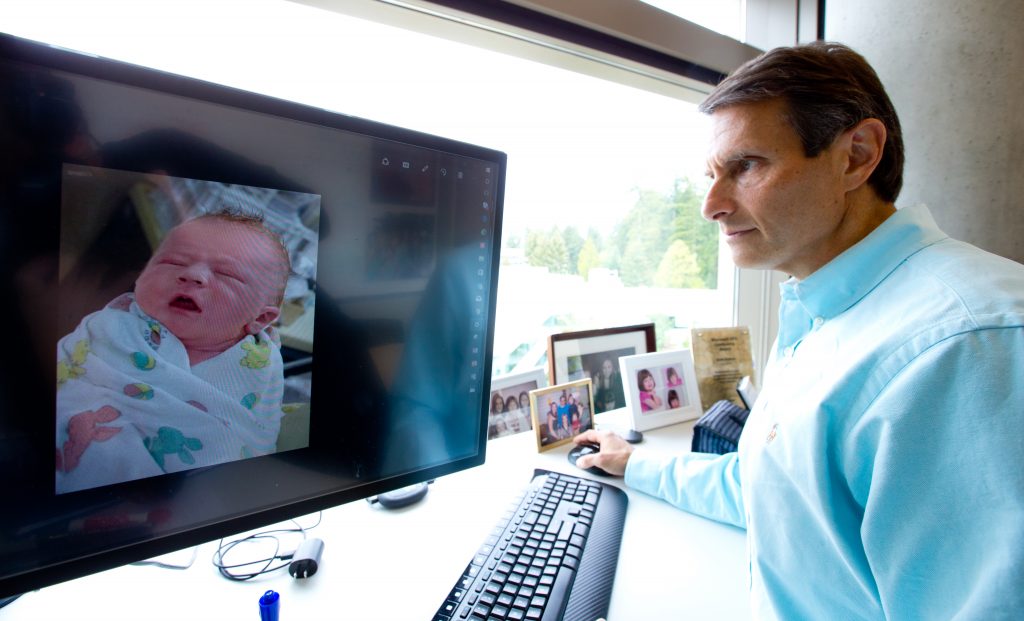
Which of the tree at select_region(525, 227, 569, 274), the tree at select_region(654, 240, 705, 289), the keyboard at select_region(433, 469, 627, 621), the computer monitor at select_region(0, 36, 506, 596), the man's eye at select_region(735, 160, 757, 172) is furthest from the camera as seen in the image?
the tree at select_region(654, 240, 705, 289)

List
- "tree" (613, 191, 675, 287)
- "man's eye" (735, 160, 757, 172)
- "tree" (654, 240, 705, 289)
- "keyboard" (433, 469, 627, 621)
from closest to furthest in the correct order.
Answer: "keyboard" (433, 469, 627, 621), "man's eye" (735, 160, 757, 172), "tree" (613, 191, 675, 287), "tree" (654, 240, 705, 289)

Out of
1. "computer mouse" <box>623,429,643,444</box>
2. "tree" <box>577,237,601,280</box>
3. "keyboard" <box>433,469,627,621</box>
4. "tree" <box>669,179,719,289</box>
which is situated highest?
"tree" <box>669,179,719,289</box>

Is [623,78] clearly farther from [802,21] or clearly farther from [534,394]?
[534,394]

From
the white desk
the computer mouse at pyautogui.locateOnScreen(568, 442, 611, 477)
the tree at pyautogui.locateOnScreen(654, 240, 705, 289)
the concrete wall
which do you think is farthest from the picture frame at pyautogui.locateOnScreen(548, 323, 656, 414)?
the concrete wall

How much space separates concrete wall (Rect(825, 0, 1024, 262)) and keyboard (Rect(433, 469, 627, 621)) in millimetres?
1112

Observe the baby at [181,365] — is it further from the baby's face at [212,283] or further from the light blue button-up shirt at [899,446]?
the light blue button-up shirt at [899,446]

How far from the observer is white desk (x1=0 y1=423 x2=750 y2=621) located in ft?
1.60

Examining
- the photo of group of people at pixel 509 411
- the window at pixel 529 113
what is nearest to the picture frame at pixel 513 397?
the photo of group of people at pixel 509 411

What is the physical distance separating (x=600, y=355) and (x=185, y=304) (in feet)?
3.08

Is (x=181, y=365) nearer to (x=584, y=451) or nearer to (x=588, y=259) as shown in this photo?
(x=584, y=451)

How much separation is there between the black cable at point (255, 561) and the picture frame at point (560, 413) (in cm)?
47

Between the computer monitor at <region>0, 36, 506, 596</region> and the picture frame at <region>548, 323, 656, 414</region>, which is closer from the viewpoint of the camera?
the computer monitor at <region>0, 36, 506, 596</region>

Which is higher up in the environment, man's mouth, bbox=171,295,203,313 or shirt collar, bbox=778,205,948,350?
shirt collar, bbox=778,205,948,350

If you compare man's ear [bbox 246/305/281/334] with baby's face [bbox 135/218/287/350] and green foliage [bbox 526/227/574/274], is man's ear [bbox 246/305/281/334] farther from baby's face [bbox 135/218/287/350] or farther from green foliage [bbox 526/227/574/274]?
green foliage [bbox 526/227/574/274]
